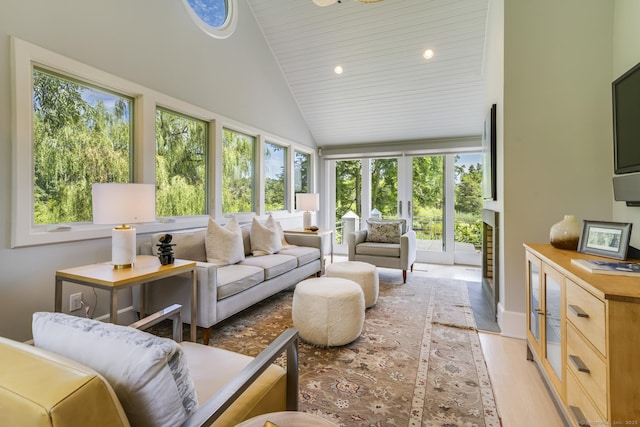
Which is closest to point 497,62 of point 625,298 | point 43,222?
point 625,298

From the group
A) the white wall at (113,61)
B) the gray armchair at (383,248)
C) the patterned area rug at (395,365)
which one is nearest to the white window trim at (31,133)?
the white wall at (113,61)

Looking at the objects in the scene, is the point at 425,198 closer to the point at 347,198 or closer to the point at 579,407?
the point at 347,198

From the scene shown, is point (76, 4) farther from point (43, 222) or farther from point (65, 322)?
point (65, 322)

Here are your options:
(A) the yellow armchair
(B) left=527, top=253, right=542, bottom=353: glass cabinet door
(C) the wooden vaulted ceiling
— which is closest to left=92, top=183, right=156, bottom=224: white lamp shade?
(A) the yellow armchair

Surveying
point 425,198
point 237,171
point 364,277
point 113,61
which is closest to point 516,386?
point 364,277

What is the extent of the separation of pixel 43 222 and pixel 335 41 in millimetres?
3758

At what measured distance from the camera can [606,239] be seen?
1.55 metres

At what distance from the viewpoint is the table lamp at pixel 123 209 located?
1795 millimetres

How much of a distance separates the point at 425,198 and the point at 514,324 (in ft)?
10.5

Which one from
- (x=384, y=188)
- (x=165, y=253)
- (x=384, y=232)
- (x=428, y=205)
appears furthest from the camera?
(x=384, y=188)

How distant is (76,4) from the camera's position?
7.16ft

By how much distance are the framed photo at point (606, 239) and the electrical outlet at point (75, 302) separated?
3400 millimetres

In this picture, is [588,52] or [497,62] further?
[497,62]

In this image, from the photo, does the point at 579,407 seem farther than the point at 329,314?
No
